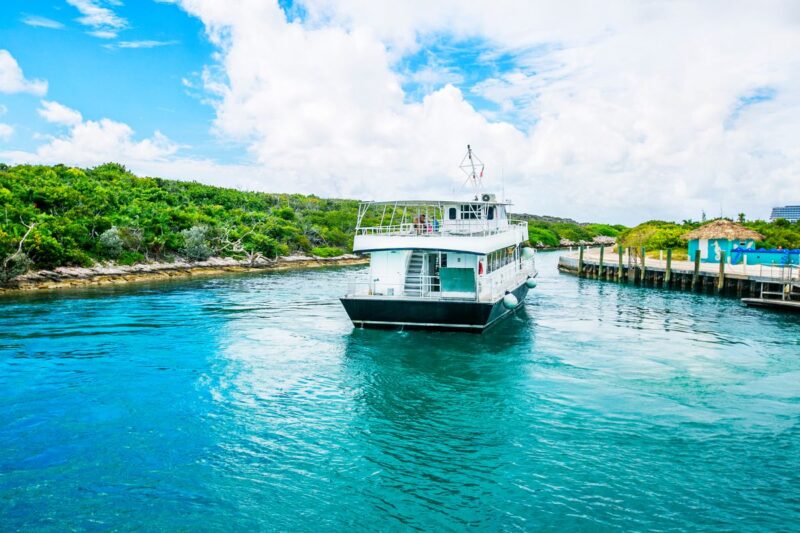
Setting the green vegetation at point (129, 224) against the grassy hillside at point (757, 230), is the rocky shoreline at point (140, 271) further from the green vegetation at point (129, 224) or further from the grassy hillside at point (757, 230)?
the grassy hillside at point (757, 230)

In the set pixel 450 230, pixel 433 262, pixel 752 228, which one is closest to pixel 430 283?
pixel 433 262

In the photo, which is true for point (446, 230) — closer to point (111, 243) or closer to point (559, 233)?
point (111, 243)

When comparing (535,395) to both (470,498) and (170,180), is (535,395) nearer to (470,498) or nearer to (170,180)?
(470,498)

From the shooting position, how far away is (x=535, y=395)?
1487cm

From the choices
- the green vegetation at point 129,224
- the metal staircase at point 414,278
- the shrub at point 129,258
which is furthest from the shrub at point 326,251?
the metal staircase at point 414,278

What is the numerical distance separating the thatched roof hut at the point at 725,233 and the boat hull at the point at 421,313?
102 ft

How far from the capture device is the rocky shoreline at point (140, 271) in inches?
1437

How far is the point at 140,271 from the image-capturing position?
4447 centimetres

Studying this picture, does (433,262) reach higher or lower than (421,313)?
higher

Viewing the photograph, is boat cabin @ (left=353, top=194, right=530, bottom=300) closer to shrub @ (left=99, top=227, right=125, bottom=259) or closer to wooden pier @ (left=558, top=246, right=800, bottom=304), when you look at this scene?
wooden pier @ (left=558, top=246, right=800, bottom=304)

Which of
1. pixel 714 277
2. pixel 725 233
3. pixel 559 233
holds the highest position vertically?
pixel 559 233

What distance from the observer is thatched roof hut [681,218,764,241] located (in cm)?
4256

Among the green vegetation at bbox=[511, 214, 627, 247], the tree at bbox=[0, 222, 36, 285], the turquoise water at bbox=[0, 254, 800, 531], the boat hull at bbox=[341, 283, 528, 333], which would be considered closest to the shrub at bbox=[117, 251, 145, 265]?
the tree at bbox=[0, 222, 36, 285]

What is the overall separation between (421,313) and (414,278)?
2026mm
